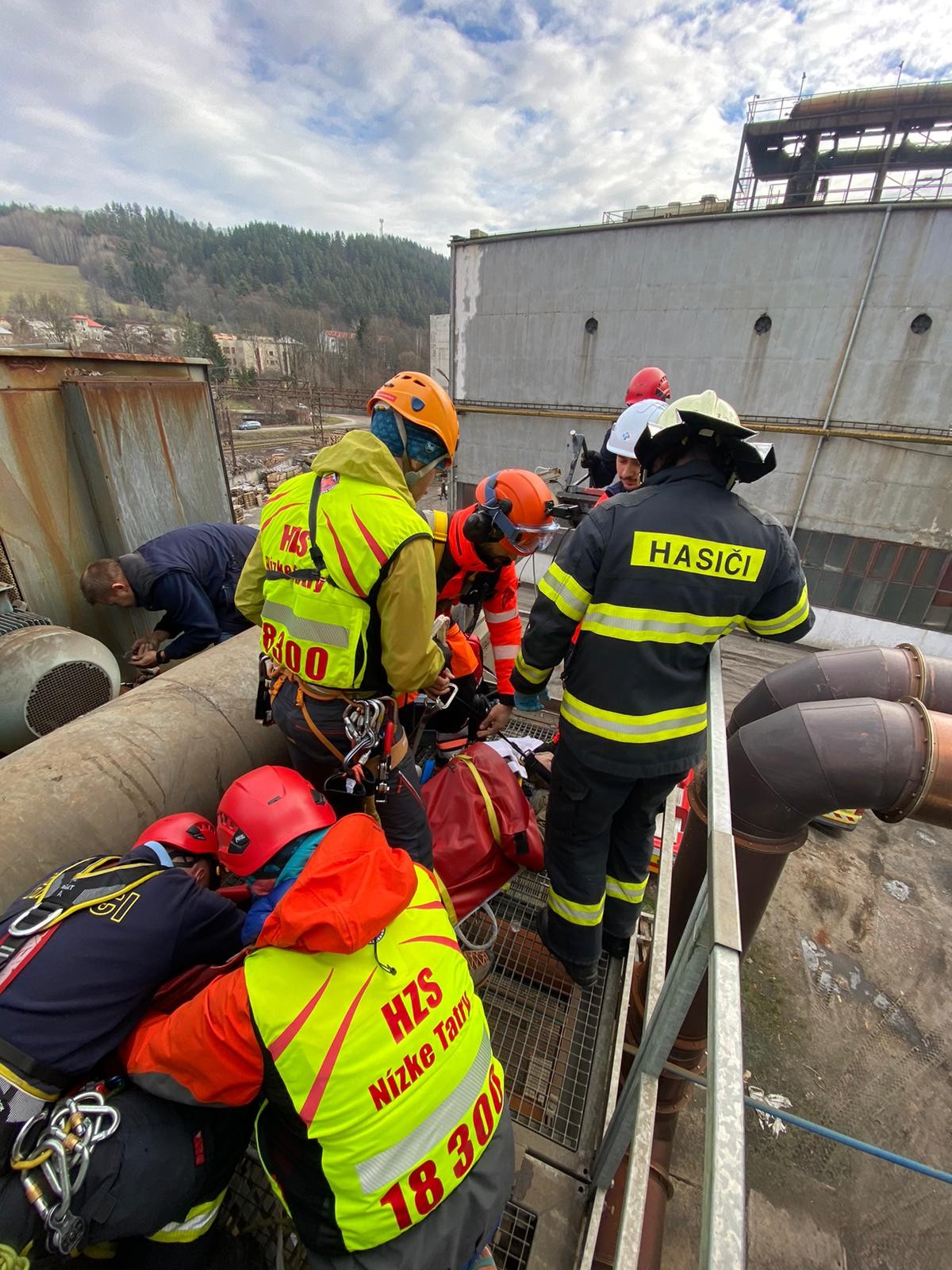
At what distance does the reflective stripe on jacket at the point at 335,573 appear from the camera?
1.97 meters

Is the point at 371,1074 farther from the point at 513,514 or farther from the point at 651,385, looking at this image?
the point at 651,385

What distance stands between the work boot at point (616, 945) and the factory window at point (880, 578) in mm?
11267

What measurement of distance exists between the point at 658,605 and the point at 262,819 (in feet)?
4.96

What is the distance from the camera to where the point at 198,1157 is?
1479 millimetres

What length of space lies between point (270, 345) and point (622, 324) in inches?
2696

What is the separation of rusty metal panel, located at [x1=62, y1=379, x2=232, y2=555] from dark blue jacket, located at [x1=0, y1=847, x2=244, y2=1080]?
264 centimetres

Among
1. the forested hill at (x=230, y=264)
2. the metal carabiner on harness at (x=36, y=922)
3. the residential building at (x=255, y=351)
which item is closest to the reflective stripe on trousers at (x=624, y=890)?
the metal carabiner on harness at (x=36, y=922)

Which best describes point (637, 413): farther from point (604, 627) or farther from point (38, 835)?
point (38, 835)

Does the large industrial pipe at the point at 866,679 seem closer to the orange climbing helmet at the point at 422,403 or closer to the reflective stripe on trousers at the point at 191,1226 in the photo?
the orange climbing helmet at the point at 422,403

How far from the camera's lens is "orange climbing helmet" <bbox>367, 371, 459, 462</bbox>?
2.27 m

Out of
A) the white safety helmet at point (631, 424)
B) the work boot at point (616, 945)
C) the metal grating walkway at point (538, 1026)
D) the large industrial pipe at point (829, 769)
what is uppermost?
the white safety helmet at point (631, 424)

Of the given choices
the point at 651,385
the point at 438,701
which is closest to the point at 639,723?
the point at 438,701

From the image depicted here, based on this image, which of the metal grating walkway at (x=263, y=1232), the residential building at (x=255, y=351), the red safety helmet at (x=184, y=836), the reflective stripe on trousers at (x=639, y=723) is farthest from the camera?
the residential building at (x=255, y=351)

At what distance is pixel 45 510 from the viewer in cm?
316
